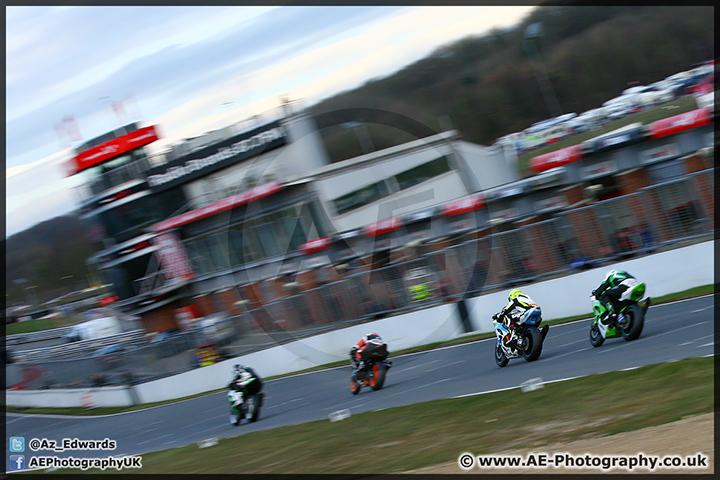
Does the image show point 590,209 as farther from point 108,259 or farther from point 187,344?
point 108,259

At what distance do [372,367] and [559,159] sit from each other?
13.5 metres

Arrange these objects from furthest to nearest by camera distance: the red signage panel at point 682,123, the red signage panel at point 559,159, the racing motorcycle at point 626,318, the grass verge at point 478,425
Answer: the red signage panel at point 559,159, the red signage panel at point 682,123, the racing motorcycle at point 626,318, the grass verge at point 478,425

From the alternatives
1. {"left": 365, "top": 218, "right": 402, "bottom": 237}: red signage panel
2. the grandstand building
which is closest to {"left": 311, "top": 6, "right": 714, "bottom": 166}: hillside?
the grandstand building

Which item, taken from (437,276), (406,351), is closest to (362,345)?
(437,276)

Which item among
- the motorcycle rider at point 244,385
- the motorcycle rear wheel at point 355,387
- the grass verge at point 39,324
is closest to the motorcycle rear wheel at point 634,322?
the motorcycle rear wheel at point 355,387

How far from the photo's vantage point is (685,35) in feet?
141

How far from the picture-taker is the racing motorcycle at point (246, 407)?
15391 mm

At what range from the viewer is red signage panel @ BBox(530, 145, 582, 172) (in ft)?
78.2

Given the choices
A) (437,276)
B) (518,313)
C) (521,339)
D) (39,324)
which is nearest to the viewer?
(518,313)

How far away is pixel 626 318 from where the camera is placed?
1214cm

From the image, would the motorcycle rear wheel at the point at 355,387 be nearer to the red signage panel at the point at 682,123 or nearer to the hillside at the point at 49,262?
the red signage panel at the point at 682,123

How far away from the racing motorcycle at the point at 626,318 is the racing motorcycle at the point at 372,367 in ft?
15.1

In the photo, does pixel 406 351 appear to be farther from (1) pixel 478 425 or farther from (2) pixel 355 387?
(1) pixel 478 425

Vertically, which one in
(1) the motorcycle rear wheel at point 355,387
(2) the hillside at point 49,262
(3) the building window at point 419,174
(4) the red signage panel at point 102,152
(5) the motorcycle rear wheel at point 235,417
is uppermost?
(4) the red signage panel at point 102,152
